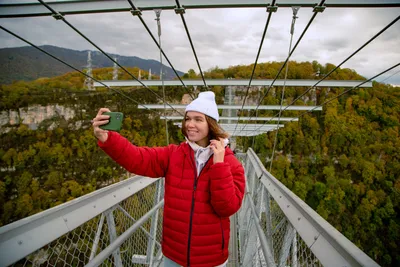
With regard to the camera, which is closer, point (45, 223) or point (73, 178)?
point (45, 223)

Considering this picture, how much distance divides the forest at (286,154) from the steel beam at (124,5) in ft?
148

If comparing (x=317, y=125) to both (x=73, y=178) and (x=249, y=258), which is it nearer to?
(x=73, y=178)

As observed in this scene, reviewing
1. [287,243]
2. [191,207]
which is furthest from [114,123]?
[287,243]

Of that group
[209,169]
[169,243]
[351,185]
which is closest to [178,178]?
[209,169]

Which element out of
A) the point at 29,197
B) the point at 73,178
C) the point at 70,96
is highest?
the point at 70,96

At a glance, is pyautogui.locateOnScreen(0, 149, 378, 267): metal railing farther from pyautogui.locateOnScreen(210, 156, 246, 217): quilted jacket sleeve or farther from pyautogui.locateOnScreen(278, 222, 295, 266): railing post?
pyautogui.locateOnScreen(210, 156, 246, 217): quilted jacket sleeve

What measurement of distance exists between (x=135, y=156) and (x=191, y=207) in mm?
396

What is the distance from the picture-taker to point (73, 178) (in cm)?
5122

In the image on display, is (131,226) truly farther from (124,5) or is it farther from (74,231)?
(124,5)

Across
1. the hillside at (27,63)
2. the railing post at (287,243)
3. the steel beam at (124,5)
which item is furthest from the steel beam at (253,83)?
the railing post at (287,243)

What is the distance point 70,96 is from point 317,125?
6500 centimetres

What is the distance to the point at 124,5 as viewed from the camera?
1.92 m

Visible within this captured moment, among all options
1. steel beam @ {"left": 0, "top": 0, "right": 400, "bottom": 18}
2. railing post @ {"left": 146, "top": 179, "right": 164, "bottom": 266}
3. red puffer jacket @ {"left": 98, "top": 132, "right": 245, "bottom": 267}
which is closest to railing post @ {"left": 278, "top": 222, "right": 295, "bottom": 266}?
red puffer jacket @ {"left": 98, "top": 132, "right": 245, "bottom": 267}

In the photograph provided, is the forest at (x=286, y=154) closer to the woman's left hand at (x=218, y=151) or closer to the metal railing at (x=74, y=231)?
the metal railing at (x=74, y=231)
